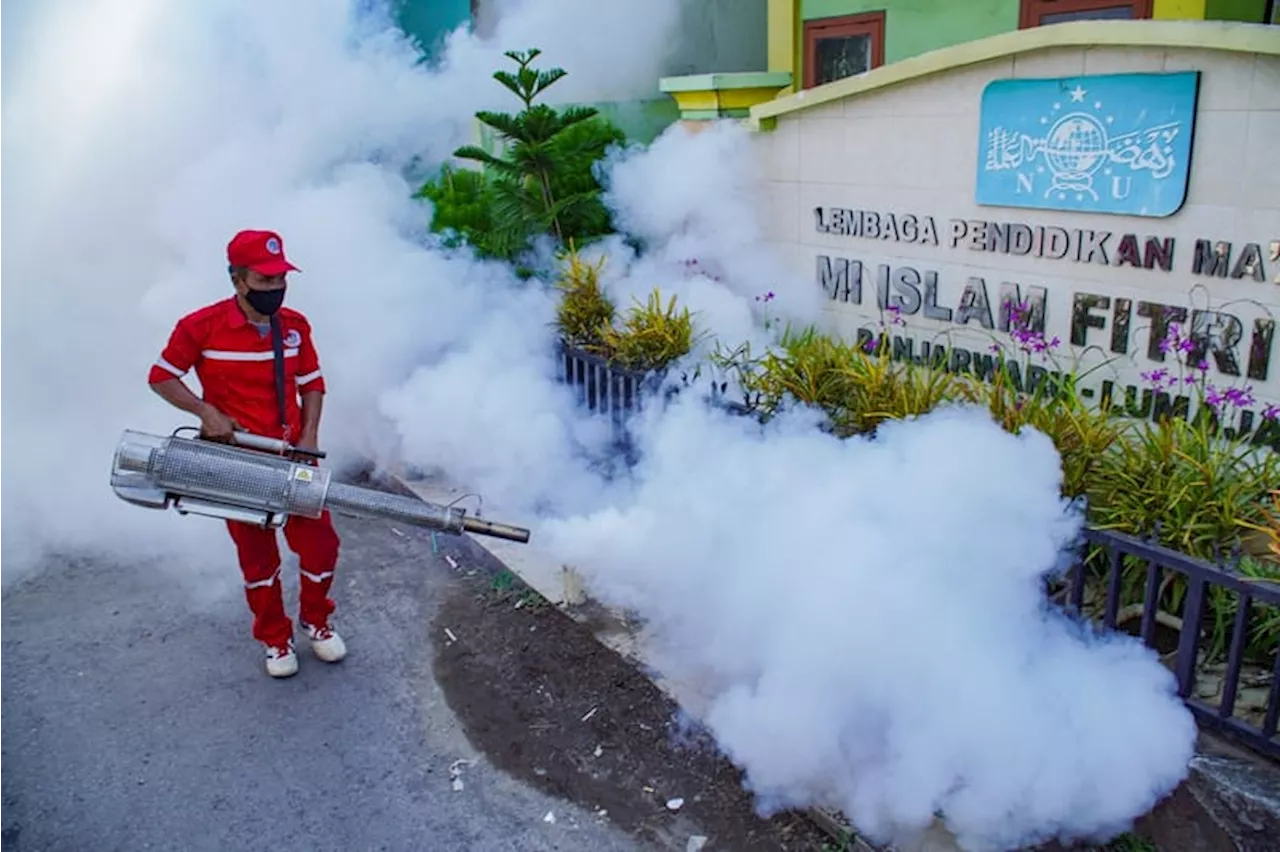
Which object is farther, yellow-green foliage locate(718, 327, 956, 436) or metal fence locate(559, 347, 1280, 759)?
yellow-green foliage locate(718, 327, 956, 436)

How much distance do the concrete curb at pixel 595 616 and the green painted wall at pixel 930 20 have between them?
410 centimetres

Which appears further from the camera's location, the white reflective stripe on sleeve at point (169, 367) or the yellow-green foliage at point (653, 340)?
the yellow-green foliage at point (653, 340)

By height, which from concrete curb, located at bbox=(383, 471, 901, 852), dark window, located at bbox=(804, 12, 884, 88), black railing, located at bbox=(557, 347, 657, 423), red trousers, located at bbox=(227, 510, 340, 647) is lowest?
concrete curb, located at bbox=(383, 471, 901, 852)

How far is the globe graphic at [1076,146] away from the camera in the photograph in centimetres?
465

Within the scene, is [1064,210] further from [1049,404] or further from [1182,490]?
[1182,490]

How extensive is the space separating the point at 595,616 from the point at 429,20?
267 inches

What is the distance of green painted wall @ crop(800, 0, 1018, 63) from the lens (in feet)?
21.7

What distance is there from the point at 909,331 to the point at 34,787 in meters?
4.35

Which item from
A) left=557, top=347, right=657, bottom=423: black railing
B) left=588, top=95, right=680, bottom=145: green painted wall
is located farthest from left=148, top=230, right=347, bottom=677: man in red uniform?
left=588, top=95, right=680, bottom=145: green painted wall

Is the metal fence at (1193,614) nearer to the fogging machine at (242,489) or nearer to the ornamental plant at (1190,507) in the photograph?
the ornamental plant at (1190,507)

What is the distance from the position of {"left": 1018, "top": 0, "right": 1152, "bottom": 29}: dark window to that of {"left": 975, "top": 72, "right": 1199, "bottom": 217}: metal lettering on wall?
57.2 inches

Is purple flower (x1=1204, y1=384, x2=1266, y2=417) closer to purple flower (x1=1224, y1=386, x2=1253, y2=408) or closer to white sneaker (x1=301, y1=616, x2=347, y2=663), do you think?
purple flower (x1=1224, y1=386, x2=1253, y2=408)

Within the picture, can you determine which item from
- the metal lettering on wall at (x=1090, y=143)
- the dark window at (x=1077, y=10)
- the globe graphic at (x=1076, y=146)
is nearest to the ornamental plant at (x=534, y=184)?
the dark window at (x=1077, y=10)

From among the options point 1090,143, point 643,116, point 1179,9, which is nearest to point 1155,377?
point 1090,143
